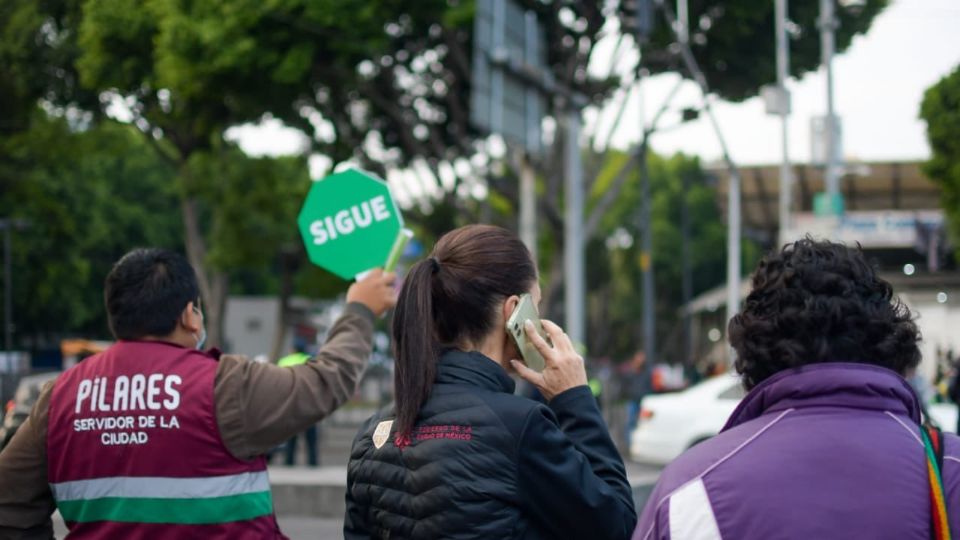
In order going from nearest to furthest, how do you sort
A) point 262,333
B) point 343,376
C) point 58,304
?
1. point 343,376
2. point 262,333
3. point 58,304

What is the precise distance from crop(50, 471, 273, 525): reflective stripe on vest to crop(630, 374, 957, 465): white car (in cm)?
1153

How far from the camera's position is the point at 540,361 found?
291 centimetres

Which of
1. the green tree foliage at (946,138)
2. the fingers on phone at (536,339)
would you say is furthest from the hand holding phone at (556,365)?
the green tree foliage at (946,138)

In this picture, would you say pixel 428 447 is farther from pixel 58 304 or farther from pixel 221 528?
pixel 58 304

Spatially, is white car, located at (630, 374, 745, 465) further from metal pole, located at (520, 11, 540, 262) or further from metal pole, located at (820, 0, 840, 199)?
metal pole, located at (820, 0, 840, 199)

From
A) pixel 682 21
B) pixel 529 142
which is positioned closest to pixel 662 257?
pixel 682 21

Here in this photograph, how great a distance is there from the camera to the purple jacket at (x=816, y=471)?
219cm

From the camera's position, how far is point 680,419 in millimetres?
15055

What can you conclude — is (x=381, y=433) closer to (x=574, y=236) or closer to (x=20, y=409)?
(x=20, y=409)

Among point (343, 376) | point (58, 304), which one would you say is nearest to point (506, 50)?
point (343, 376)

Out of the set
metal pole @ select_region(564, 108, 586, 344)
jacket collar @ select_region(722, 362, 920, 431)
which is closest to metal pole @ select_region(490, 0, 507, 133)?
metal pole @ select_region(564, 108, 586, 344)

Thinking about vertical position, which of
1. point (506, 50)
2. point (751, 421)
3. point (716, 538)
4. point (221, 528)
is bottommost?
point (221, 528)

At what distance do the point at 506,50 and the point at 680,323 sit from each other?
47.6 metres

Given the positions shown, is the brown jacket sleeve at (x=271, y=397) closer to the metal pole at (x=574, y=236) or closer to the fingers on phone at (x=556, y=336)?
the fingers on phone at (x=556, y=336)
